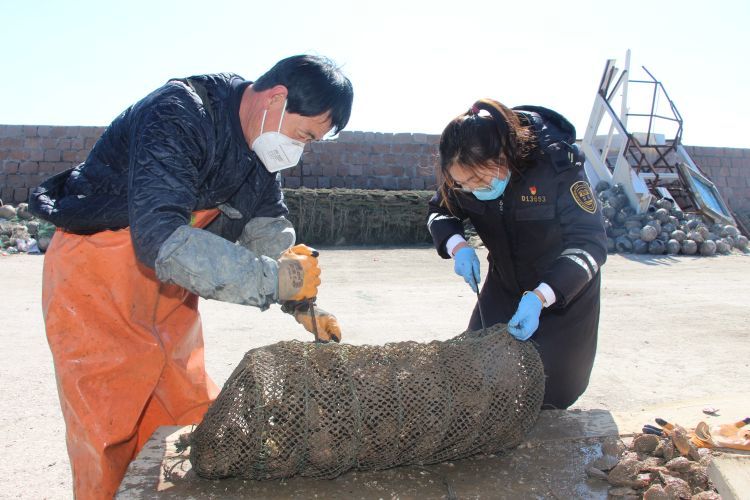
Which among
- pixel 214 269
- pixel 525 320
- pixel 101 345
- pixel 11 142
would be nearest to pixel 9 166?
pixel 11 142

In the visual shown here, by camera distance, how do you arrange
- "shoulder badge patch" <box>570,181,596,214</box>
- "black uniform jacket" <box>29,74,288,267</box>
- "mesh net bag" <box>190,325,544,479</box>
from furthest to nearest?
"shoulder badge patch" <box>570,181,596,214</box> < "black uniform jacket" <box>29,74,288,267</box> < "mesh net bag" <box>190,325,544,479</box>

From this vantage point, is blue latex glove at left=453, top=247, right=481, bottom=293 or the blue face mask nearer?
the blue face mask

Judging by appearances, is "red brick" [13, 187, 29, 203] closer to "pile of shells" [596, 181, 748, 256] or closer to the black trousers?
"pile of shells" [596, 181, 748, 256]

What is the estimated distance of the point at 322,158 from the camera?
544 inches

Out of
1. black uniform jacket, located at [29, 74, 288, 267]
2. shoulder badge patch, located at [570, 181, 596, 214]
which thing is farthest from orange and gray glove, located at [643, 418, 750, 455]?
black uniform jacket, located at [29, 74, 288, 267]

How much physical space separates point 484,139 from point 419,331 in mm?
3360

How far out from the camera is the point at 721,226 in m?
12.4

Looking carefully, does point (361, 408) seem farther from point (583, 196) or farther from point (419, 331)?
point (419, 331)

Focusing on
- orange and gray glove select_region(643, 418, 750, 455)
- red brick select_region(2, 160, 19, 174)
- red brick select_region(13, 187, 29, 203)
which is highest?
orange and gray glove select_region(643, 418, 750, 455)

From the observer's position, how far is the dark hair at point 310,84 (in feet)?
7.39

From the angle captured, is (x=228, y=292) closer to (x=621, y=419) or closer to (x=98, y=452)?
(x=98, y=452)

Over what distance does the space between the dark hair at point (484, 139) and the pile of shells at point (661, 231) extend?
8.99 meters

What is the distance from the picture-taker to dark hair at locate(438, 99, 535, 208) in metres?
2.53

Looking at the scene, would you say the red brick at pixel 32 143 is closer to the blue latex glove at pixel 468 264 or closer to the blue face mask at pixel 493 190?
the blue latex glove at pixel 468 264
